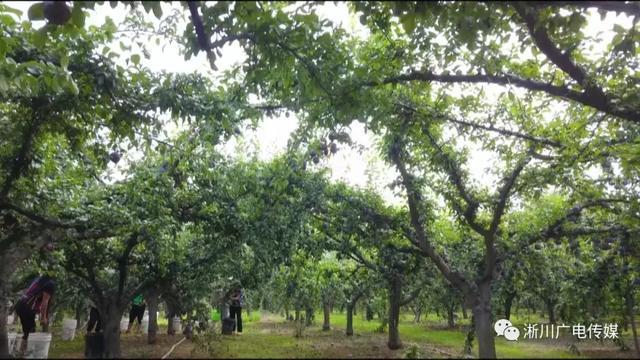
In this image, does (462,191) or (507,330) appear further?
(462,191)

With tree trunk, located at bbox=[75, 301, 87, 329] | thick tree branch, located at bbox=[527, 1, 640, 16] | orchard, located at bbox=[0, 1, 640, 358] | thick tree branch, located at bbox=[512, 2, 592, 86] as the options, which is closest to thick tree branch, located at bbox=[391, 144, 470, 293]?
orchard, located at bbox=[0, 1, 640, 358]

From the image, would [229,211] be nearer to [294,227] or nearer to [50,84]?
[294,227]

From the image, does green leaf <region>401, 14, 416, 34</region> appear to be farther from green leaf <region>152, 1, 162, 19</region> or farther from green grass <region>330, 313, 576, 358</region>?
green grass <region>330, 313, 576, 358</region>

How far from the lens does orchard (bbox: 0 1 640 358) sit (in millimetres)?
4785

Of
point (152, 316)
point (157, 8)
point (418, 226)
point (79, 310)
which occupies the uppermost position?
point (157, 8)

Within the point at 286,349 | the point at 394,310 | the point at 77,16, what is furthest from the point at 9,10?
the point at 394,310

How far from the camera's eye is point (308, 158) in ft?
33.9

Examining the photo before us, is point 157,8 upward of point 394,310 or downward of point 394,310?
upward

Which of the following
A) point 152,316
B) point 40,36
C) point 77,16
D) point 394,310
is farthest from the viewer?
point 394,310

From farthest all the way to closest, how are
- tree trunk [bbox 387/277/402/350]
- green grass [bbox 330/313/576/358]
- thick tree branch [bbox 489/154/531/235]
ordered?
tree trunk [bbox 387/277/402/350] < thick tree branch [bbox 489/154/531/235] < green grass [bbox 330/313/576/358]

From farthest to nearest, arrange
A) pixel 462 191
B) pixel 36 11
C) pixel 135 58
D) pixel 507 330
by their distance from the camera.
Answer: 1. pixel 462 191
2. pixel 135 58
3. pixel 507 330
4. pixel 36 11

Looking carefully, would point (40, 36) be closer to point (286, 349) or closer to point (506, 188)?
point (286, 349)

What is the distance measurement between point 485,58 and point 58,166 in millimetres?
7746

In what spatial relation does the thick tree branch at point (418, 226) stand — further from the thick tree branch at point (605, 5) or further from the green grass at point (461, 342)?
the thick tree branch at point (605, 5)
